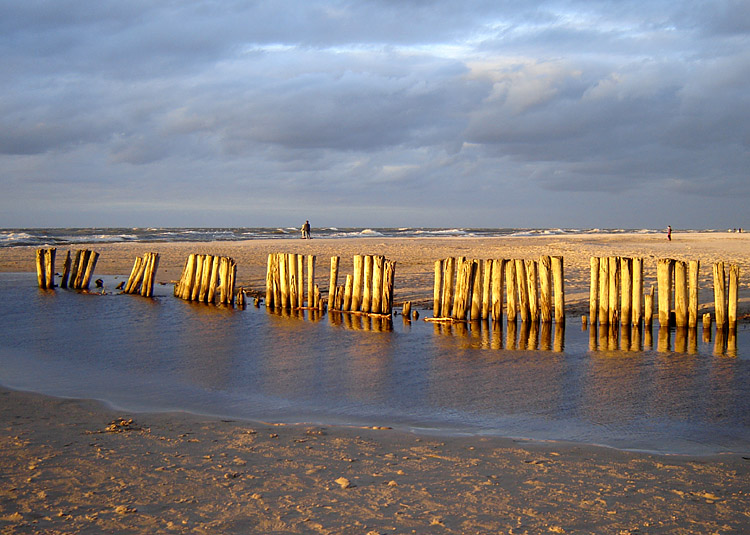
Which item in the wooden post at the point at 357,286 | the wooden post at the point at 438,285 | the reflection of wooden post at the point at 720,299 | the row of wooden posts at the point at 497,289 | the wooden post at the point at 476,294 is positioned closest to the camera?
the reflection of wooden post at the point at 720,299

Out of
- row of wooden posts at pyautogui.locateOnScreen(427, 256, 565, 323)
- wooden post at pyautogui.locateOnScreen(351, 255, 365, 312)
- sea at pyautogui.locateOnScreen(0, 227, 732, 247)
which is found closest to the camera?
row of wooden posts at pyautogui.locateOnScreen(427, 256, 565, 323)

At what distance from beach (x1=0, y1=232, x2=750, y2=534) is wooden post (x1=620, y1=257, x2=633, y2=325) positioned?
231 inches

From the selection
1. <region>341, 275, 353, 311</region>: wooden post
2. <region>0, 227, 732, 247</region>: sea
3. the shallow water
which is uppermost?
<region>0, 227, 732, 247</region>: sea

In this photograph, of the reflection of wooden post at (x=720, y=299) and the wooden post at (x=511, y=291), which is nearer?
the reflection of wooden post at (x=720, y=299)

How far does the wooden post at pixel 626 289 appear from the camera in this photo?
1088 centimetres

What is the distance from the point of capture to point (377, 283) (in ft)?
41.9

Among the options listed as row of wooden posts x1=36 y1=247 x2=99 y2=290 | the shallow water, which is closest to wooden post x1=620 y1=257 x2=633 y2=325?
the shallow water

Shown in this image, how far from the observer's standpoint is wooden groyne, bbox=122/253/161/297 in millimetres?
16594

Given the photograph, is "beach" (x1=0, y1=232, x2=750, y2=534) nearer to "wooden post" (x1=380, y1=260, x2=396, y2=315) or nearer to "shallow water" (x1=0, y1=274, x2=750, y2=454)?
"shallow water" (x1=0, y1=274, x2=750, y2=454)

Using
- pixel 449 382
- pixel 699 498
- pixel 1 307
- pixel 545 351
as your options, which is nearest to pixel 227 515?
pixel 699 498

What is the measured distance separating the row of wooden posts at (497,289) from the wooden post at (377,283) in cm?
116

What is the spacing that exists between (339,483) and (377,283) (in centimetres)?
836

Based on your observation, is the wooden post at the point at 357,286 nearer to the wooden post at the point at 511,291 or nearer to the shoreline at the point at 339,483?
the wooden post at the point at 511,291

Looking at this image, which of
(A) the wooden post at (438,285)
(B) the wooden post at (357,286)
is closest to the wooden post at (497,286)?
(A) the wooden post at (438,285)
